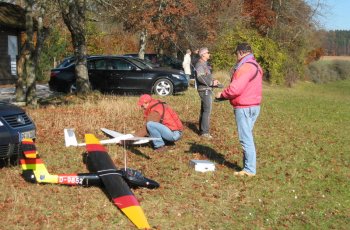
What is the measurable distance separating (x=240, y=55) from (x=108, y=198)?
289cm

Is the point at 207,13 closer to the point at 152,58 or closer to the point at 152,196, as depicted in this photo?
the point at 152,58

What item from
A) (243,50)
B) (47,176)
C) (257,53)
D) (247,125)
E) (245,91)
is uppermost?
(243,50)

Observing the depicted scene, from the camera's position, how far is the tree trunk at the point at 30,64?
540 inches

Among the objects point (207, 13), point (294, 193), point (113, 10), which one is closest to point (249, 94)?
point (294, 193)

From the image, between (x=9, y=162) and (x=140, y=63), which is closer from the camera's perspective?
(x=9, y=162)

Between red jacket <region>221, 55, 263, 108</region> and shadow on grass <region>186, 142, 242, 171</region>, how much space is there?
4.48ft

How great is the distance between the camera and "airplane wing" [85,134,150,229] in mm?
5664

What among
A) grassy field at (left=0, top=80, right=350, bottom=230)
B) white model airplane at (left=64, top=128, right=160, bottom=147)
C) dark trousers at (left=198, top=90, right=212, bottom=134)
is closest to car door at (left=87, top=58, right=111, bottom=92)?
grassy field at (left=0, top=80, right=350, bottom=230)

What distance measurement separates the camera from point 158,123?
902 cm

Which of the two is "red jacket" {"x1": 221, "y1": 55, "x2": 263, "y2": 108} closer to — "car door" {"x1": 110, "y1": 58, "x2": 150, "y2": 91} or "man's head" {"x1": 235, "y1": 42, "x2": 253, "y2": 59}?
"man's head" {"x1": 235, "y1": 42, "x2": 253, "y2": 59}

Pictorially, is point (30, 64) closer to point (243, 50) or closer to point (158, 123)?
point (158, 123)

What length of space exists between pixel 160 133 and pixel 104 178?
2554 mm

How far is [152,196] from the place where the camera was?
661cm

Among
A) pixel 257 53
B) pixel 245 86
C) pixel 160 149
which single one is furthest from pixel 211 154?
pixel 257 53
